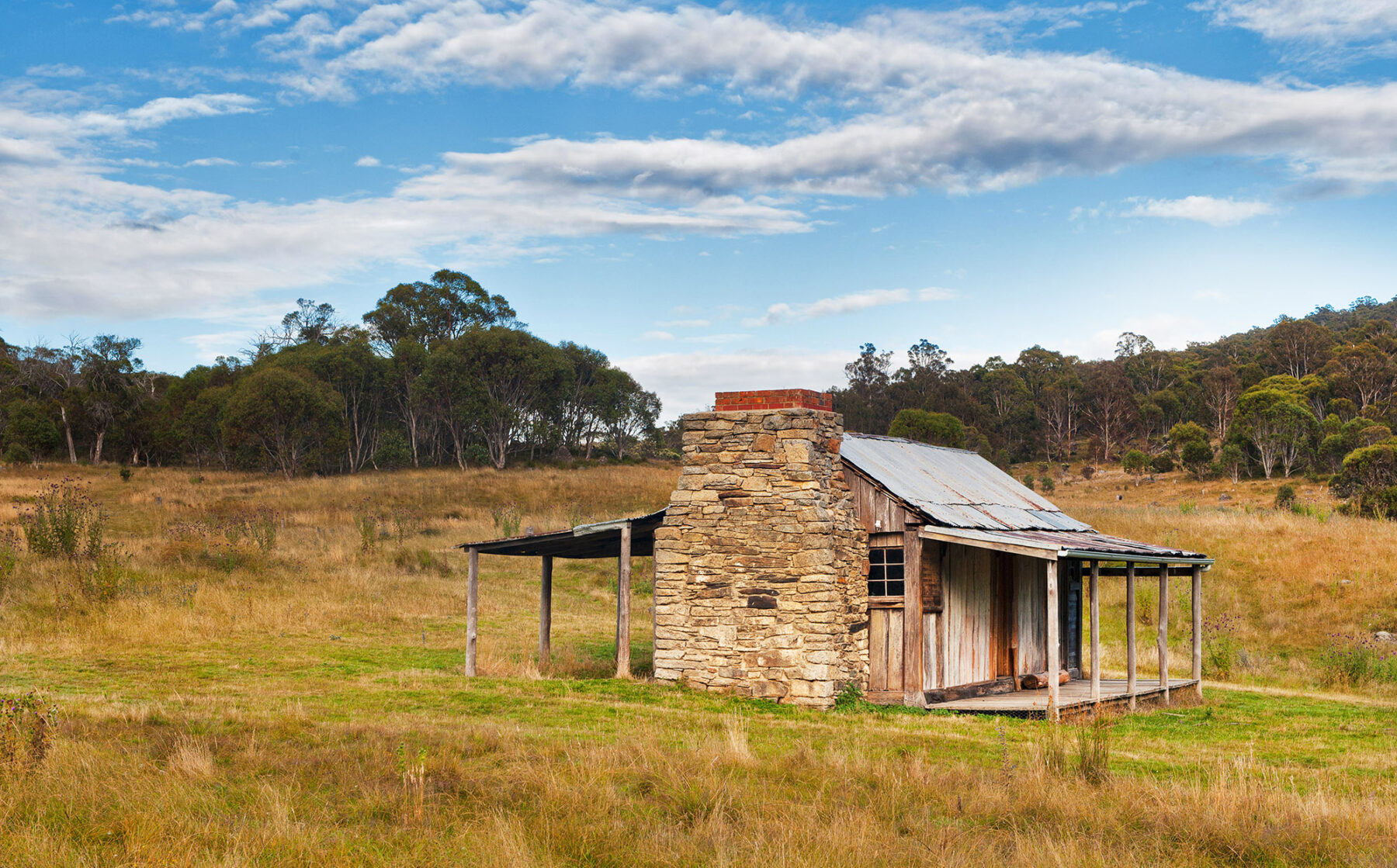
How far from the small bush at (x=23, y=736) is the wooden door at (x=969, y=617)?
10623mm

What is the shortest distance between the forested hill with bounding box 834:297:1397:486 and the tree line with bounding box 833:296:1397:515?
0.09 metres

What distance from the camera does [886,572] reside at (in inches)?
555

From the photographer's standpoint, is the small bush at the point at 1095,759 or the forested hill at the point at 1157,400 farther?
the forested hill at the point at 1157,400

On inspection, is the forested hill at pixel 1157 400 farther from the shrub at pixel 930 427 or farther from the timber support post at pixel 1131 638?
the timber support post at pixel 1131 638

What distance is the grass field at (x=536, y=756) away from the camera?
22.3ft

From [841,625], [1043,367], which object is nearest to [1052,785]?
[841,625]

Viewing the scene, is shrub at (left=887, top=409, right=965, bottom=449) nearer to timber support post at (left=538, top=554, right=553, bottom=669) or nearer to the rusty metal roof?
the rusty metal roof

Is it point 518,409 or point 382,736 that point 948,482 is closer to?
point 382,736

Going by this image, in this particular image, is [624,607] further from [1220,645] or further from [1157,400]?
[1157,400]

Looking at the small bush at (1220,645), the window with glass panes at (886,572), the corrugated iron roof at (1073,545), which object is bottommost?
the small bush at (1220,645)

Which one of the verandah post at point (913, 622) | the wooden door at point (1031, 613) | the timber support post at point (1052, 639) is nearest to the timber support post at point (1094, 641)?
the timber support post at point (1052, 639)

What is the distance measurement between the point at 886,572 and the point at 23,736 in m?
10.0

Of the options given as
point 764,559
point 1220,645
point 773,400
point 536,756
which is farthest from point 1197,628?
point 536,756

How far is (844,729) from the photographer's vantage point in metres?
11.4
